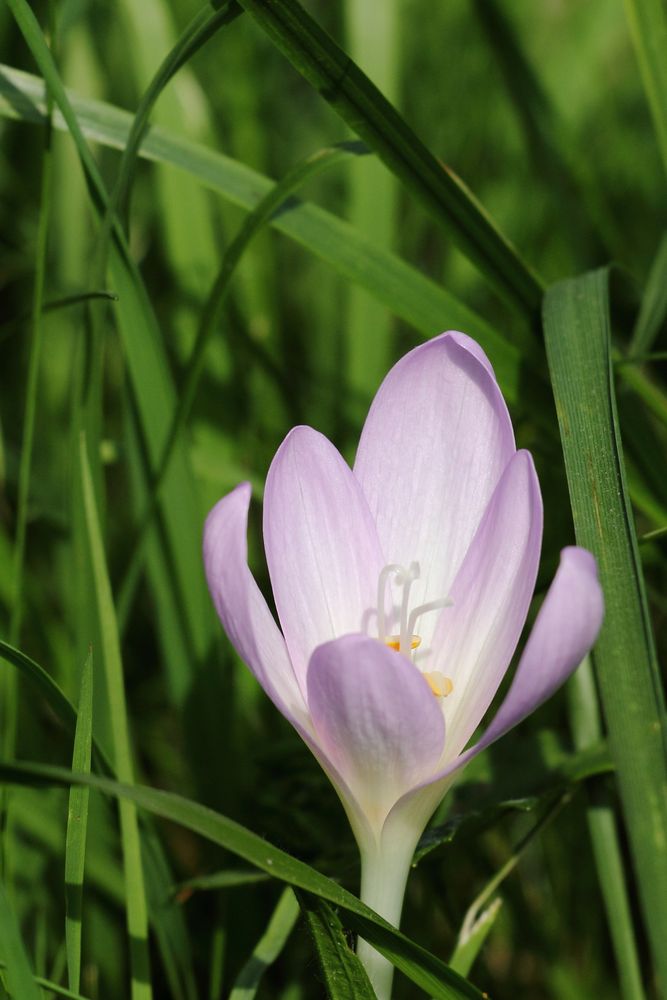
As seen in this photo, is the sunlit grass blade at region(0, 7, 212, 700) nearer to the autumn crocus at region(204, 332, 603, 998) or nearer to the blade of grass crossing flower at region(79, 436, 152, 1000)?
the blade of grass crossing flower at region(79, 436, 152, 1000)

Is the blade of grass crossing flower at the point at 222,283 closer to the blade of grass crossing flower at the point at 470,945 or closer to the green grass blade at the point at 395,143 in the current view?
the green grass blade at the point at 395,143

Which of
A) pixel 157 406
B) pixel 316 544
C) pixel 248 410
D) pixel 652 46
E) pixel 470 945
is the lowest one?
pixel 470 945

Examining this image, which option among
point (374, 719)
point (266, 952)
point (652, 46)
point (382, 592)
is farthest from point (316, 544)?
point (652, 46)

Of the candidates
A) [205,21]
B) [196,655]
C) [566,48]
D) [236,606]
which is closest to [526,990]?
[196,655]

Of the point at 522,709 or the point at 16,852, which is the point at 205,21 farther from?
the point at 16,852

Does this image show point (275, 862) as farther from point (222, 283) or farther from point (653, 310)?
point (653, 310)

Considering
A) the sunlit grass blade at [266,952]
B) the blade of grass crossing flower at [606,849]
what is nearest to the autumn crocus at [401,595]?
the sunlit grass blade at [266,952]

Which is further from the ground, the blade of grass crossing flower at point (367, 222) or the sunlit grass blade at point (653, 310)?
the blade of grass crossing flower at point (367, 222)
